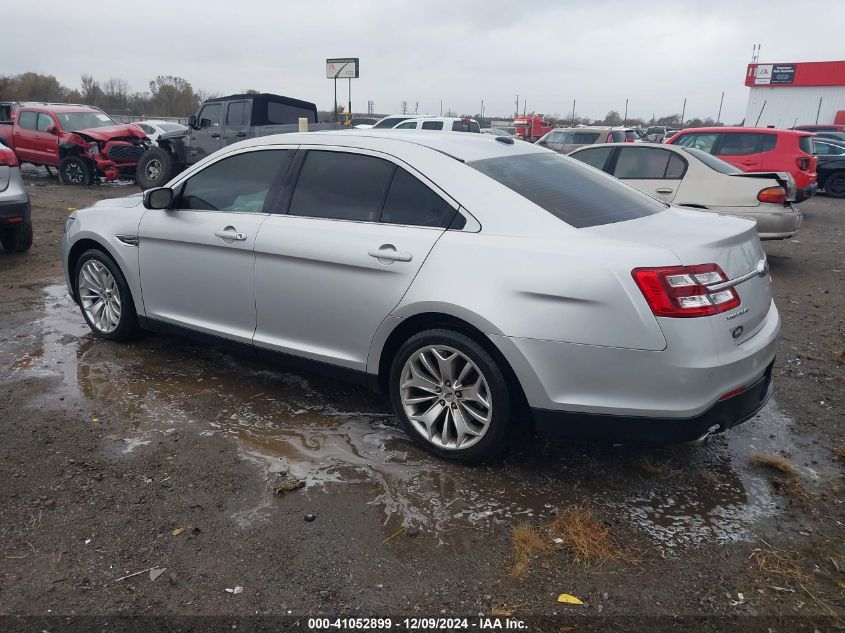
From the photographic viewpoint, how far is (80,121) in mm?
16031

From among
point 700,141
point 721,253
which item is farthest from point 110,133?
point 721,253

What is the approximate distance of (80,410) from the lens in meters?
3.92

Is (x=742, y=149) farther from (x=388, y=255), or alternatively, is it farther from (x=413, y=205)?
(x=388, y=255)

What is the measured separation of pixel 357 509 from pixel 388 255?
1244 millimetres

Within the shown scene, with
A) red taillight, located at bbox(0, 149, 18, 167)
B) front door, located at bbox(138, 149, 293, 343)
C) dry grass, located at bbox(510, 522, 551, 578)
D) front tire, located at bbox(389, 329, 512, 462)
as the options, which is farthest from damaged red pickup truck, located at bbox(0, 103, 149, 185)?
dry grass, located at bbox(510, 522, 551, 578)

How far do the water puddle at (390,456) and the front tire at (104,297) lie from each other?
25cm

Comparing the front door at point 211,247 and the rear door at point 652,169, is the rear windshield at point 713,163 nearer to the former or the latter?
the rear door at point 652,169

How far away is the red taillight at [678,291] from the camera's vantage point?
107 inches

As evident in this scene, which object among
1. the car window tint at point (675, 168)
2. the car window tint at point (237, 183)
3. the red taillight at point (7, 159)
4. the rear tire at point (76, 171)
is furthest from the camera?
the rear tire at point (76, 171)

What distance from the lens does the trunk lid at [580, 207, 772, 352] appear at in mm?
2822

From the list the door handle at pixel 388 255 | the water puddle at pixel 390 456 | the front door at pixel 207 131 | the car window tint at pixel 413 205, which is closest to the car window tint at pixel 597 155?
the water puddle at pixel 390 456

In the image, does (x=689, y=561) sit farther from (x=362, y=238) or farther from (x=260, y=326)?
(x=260, y=326)

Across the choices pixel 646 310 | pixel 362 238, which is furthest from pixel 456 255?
pixel 646 310

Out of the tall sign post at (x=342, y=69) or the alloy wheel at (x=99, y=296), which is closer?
the alloy wheel at (x=99, y=296)
